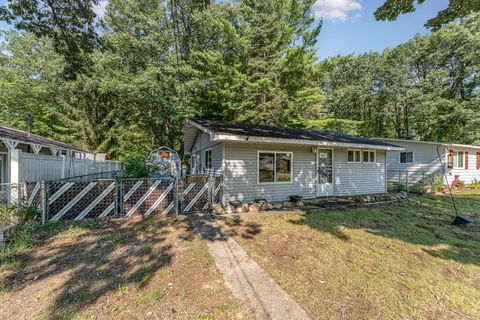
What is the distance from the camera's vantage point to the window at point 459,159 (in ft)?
49.2

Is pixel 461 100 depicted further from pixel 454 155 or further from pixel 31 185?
pixel 31 185

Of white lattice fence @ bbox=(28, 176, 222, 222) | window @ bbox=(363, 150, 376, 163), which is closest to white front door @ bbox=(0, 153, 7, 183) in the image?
white lattice fence @ bbox=(28, 176, 222, 222)

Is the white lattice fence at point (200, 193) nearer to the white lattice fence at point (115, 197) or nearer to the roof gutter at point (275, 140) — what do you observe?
the white lattice fence at point (115, 197)

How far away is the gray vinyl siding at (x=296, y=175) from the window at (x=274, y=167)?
16cm

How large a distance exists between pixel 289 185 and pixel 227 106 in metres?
9.63

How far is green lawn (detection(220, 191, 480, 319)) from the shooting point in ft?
8.93

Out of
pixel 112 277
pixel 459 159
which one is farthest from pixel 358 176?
pixel 459 159

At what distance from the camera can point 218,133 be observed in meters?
6.91

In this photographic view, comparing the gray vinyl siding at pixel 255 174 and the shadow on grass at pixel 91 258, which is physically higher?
the gray vinyl siding at pixel 255 174

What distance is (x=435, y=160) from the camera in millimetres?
14742

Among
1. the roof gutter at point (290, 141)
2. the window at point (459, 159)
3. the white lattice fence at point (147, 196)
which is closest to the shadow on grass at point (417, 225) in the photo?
the roof gutter at point (290, 141)

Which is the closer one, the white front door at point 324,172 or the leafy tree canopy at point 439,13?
the leafy tree canopy at point 439,13

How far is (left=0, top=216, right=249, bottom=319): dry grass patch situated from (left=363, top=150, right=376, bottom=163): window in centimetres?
903

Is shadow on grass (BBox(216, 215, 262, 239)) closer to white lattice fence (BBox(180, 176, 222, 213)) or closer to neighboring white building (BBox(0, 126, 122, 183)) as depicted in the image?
white lattice fence (BBox(180, 176, 222, 213))
